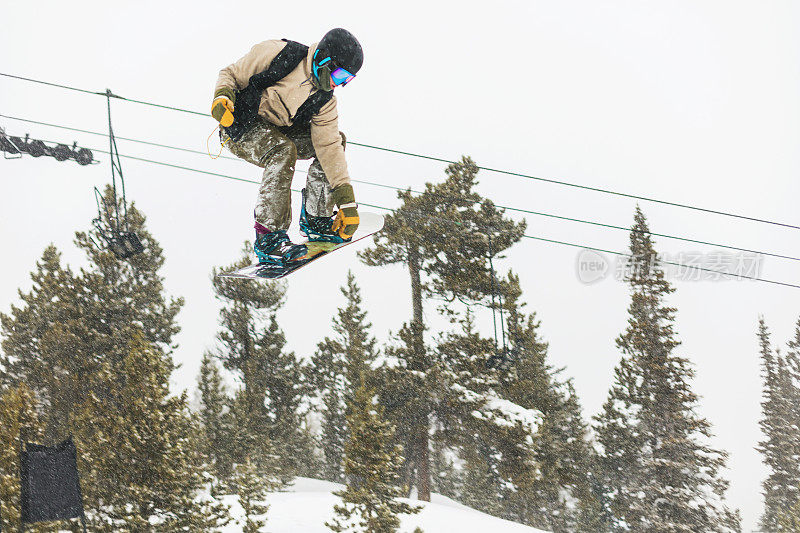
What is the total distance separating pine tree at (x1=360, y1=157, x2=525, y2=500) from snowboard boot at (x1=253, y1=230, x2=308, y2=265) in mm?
16565

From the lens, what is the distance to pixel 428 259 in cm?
2244

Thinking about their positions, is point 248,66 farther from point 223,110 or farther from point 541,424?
point 541,424

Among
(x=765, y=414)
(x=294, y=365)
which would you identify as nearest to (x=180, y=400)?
(x=294, y=365)

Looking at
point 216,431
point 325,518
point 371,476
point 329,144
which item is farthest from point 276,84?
point 216,431

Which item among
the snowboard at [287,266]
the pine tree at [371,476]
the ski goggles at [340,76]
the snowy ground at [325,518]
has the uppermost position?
the ski goggles at [340,76]

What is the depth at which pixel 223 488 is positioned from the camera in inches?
573

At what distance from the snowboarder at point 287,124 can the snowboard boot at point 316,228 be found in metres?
0.03

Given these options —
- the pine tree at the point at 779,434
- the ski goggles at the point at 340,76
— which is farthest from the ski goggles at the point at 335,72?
the pine tree at the point at 779,434

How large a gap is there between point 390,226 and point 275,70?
18.5 m

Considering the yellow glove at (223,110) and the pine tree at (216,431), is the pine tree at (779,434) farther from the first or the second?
the yellow glove at (223,110)

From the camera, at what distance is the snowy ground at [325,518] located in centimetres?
1797

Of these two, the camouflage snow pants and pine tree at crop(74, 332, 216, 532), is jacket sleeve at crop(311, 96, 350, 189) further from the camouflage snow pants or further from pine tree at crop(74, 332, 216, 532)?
pine tree at crop(74, 332, 216, 532)

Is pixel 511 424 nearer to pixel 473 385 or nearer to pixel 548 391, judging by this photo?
pixel 473 385

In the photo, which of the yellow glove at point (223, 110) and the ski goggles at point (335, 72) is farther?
the ski goggles at point (335, 72)
